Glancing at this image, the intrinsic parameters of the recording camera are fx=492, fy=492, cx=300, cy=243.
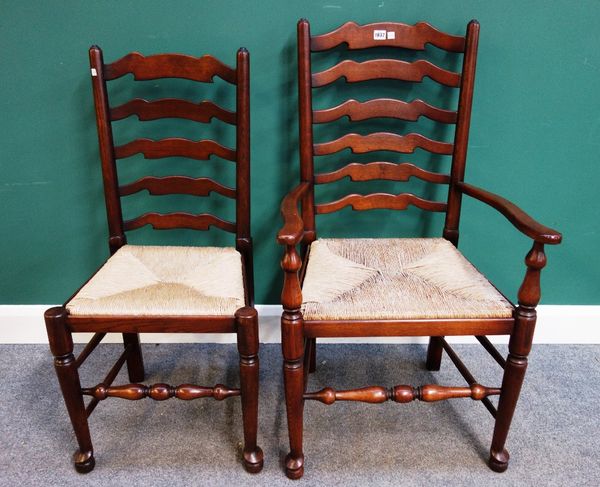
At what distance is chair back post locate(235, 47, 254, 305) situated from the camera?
1.31m

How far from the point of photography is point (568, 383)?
159 centimetres

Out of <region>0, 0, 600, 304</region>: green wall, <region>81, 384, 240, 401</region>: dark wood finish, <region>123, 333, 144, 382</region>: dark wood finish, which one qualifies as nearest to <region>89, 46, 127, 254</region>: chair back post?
<region>0, 0, 600, 304</region>: green wall

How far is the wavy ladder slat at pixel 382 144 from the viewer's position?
1.42 metres

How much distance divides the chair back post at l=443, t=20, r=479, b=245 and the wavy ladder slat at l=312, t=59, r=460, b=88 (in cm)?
3

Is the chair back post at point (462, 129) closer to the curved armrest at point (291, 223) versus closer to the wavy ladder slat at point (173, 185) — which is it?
the curved armrest at point (291, 223)

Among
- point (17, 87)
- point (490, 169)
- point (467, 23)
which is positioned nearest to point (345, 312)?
point (490, 169)

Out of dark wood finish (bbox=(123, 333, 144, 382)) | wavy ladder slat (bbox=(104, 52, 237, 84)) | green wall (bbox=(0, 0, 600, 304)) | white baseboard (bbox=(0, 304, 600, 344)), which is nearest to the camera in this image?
wavy ladder slat (bbox=(104, 52, 237, 84))

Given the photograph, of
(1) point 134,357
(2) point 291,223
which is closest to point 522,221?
(2) point 291,223

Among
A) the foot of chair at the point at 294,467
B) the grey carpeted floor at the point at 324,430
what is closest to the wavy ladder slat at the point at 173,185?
the grey carpeted floor at the point at 324,430

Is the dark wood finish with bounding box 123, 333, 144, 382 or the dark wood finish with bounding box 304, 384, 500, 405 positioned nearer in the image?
the dark wood finish with bounding box 304, 384, 500, 405

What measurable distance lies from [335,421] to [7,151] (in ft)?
4.39

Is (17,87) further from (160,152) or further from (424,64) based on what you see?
(424,64)

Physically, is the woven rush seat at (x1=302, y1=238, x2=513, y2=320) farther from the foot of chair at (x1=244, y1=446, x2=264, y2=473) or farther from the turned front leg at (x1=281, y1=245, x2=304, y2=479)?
the foot of chair at (x1=244, y1=446, x2=264, y2=473)

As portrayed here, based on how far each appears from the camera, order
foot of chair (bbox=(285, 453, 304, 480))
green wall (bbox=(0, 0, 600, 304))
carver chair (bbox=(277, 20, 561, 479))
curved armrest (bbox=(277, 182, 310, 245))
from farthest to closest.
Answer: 1. green wall (bbox=(0, 0, 600, 304))
2. foot of chair (bbox=(285, 453, 304, 480))
3. carver chair (bbox=(277, 20, 561, 479))
4. curved armrest (bbox=(277, 182, 310, 245))
